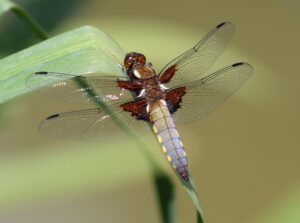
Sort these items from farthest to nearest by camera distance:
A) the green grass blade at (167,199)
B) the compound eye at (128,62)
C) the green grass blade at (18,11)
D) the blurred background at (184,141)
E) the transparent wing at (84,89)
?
the blurred background at (184,141), the compound eye at (128,62), the transparent wing at (84,89), the green grass blade at (18,11), the green grass blade at (167,199)

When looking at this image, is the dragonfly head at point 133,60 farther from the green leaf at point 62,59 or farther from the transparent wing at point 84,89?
the green leaf at point 62,59

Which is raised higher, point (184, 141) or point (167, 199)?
point (184, 141)

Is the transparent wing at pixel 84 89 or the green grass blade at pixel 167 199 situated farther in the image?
the transparent wing at pixel 84 89

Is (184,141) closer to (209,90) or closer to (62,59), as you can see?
(209,90)

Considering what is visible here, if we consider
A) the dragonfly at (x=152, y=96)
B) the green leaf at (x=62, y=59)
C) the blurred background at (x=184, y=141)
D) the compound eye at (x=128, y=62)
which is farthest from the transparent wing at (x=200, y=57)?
the green leaf at (x=62, y=59)

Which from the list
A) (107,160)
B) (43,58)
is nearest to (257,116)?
(107,160)

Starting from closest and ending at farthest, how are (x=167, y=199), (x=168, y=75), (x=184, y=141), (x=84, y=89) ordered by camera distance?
(x=167, y=199) → (x=84, y=89) → (x=168, y=75) → (x=184, y=141)

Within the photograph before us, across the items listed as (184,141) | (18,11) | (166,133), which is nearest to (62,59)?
(18,11)
